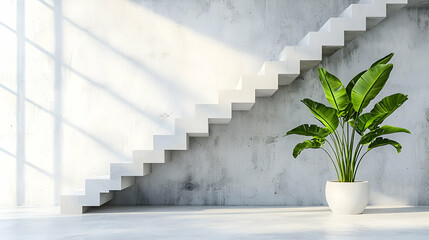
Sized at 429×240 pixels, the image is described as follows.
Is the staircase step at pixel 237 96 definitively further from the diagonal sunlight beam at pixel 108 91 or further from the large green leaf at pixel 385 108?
the large green leaf at pixel 385 108

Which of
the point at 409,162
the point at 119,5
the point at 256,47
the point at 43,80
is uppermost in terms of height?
the point at 119,5

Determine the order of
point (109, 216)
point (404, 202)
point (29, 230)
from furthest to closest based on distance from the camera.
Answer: point (404, 202)
point (109, 216)
point (29, 230)

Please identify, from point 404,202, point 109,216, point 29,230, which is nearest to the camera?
point 29,230

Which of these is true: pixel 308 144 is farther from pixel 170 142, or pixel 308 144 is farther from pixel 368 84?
pixel 170 142

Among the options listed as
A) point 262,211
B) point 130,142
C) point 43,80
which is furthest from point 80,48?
point 262,211

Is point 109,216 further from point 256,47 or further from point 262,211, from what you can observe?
point 256,47

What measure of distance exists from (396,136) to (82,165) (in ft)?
12.3

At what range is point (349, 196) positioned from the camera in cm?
490

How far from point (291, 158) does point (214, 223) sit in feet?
5.40

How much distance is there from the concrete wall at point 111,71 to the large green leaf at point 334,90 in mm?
974

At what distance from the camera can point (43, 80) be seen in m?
5.79

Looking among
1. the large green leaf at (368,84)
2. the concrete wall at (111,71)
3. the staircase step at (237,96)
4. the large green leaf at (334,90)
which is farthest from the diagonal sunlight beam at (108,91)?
the large green leaf at (368,84)

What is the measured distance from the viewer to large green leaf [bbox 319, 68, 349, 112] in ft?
16.0

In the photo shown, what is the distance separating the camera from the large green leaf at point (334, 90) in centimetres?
488
